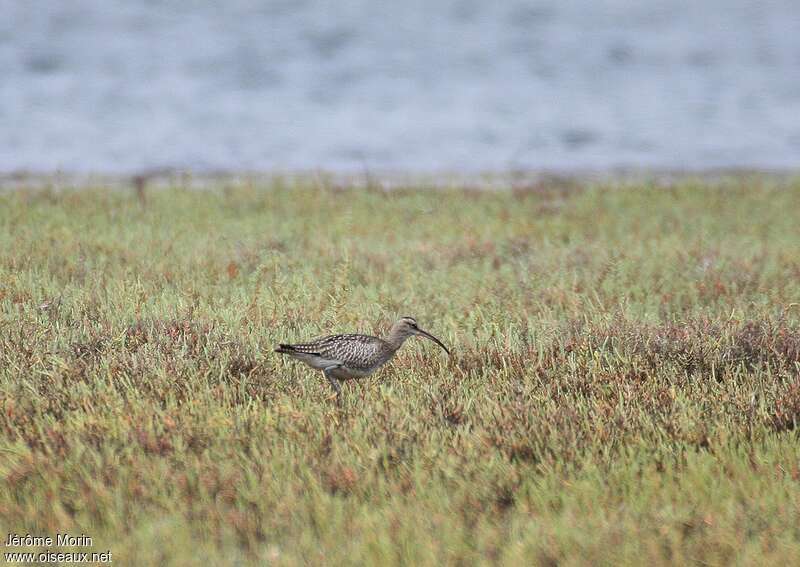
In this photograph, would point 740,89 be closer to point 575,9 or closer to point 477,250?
point 575,9

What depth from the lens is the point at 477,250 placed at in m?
13.9

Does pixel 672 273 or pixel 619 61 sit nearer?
pixel 672 273

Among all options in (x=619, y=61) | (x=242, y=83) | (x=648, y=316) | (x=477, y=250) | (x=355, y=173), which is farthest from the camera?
(x=619, y=61)

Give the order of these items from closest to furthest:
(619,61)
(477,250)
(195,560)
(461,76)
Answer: (195,560), (477,250), (461,76), (619,61)

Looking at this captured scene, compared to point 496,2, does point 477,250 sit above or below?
below

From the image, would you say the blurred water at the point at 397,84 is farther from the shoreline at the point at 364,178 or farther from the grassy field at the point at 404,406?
the grassy field at the point at 404,406

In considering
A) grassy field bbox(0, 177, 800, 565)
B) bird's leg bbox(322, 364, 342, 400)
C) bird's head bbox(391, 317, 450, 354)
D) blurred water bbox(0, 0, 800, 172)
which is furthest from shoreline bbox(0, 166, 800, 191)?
bird's leg bbox(322, 364, 342, 400)

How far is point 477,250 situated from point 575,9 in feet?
134

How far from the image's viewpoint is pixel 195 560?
19.2ft

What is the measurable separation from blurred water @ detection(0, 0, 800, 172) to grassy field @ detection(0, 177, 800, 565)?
10.6 meters

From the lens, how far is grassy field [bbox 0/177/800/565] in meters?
6.25

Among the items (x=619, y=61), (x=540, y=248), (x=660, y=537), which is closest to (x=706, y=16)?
(x=619, y=61)

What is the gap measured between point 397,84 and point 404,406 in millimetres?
30578

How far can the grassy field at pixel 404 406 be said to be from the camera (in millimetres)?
6254
